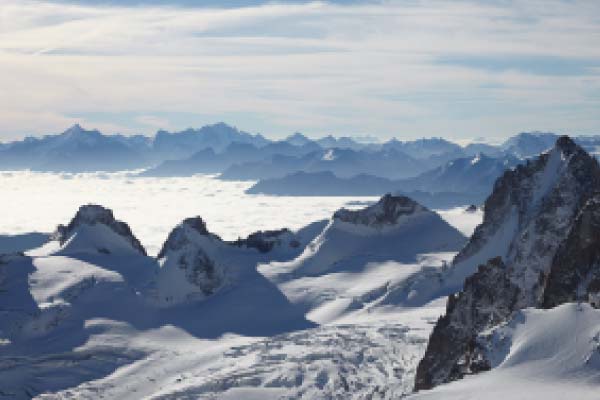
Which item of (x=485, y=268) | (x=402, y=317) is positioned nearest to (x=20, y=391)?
(x=402, y=317)

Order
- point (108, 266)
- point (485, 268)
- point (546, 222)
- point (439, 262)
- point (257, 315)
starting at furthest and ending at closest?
point (108, 266) < point (439, 262) < point (257, 315) < point (546, 222) < point (485, 268)

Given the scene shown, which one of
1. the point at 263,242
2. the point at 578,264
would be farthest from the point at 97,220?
the point at 578,264

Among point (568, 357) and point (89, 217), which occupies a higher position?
point (89, 217)

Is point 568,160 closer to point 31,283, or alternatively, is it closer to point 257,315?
point 257,315

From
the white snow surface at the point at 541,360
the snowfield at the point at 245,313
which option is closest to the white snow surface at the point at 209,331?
the snowfield at the point at 245,313

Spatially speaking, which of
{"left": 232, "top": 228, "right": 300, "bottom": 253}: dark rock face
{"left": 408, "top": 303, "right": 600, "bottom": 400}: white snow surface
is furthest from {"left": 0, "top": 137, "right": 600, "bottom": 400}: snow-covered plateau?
{"left": 232, "top": 228, "right": 300, "bottom": 253}: dark rock face

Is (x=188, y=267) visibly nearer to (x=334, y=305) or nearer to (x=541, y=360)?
(x=334, y=305)

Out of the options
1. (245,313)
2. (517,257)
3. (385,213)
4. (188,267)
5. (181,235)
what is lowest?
(245,313)

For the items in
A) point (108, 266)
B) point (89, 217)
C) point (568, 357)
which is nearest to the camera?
point (568, 357)
